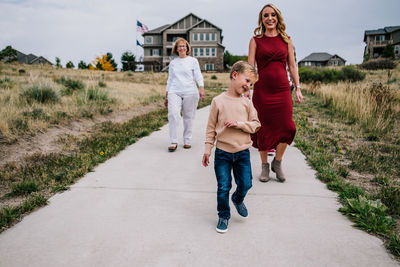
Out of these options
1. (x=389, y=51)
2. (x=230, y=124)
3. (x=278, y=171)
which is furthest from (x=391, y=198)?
(x=389, y=51)

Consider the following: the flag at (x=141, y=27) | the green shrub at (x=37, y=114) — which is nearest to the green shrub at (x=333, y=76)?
the green shrub at (x=37, y=114)

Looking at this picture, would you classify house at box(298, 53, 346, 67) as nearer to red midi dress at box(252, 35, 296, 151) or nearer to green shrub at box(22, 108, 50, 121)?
green shrub at box(22, 108, 50, 121)

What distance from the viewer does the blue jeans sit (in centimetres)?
274

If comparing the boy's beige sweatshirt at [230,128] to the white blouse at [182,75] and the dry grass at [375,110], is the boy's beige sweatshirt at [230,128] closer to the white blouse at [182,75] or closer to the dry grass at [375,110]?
→ the white blouse at [182,75]

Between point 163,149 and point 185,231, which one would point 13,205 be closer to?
point 185,231

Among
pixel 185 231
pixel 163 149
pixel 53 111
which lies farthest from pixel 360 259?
pixel 53 111

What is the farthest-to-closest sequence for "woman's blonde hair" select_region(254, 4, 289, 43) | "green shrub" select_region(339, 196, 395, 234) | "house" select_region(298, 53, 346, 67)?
1. "house" select_region(298, 53, 346, 67)
2. "woman's blonde hair" select_region(254, 4, 289, 43)
3. "green shrub" select_region(339, 196, 395, 234)

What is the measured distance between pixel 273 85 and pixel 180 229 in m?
2.35

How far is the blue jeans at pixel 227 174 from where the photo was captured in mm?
2744

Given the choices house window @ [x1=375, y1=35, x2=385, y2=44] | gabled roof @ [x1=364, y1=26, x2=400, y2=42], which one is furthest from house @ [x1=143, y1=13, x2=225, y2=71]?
house window @ [x1=375, y1=35, x2=385, y2=44]

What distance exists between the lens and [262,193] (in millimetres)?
3617

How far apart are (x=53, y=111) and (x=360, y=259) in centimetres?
760

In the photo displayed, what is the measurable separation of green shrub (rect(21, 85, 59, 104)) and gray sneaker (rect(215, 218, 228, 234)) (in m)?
8.12

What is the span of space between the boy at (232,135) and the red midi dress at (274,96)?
124 cm
